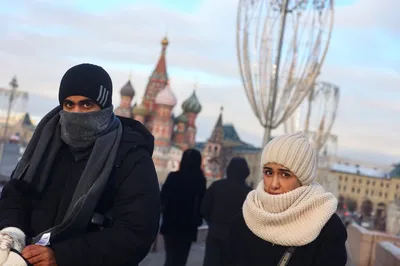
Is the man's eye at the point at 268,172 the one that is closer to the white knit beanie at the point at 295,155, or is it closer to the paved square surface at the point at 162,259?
the white knit beanie at the point at 295,155

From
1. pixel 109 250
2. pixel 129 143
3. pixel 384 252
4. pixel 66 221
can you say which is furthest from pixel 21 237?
pixel 384 252

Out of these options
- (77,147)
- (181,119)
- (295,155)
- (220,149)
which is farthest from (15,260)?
(220,149)

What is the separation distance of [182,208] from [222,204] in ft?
1.88

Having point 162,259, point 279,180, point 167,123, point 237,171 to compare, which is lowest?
point 167,123

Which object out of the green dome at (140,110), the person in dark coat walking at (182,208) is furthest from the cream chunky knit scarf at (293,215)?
the green dome at (140,110)

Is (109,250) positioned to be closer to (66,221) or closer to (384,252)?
(66,221)

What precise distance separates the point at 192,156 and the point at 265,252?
348 centimetres

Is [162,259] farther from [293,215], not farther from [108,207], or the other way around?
[108,207]

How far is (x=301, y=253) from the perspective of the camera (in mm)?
2311

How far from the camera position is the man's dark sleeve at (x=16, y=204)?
2.10 meters

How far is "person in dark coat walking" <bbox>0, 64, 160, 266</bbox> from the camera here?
78.6 inches

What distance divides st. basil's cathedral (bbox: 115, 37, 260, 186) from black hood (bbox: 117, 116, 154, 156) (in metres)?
61.2

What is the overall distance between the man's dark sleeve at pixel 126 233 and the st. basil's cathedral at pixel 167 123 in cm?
6146

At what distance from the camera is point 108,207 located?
215cm
